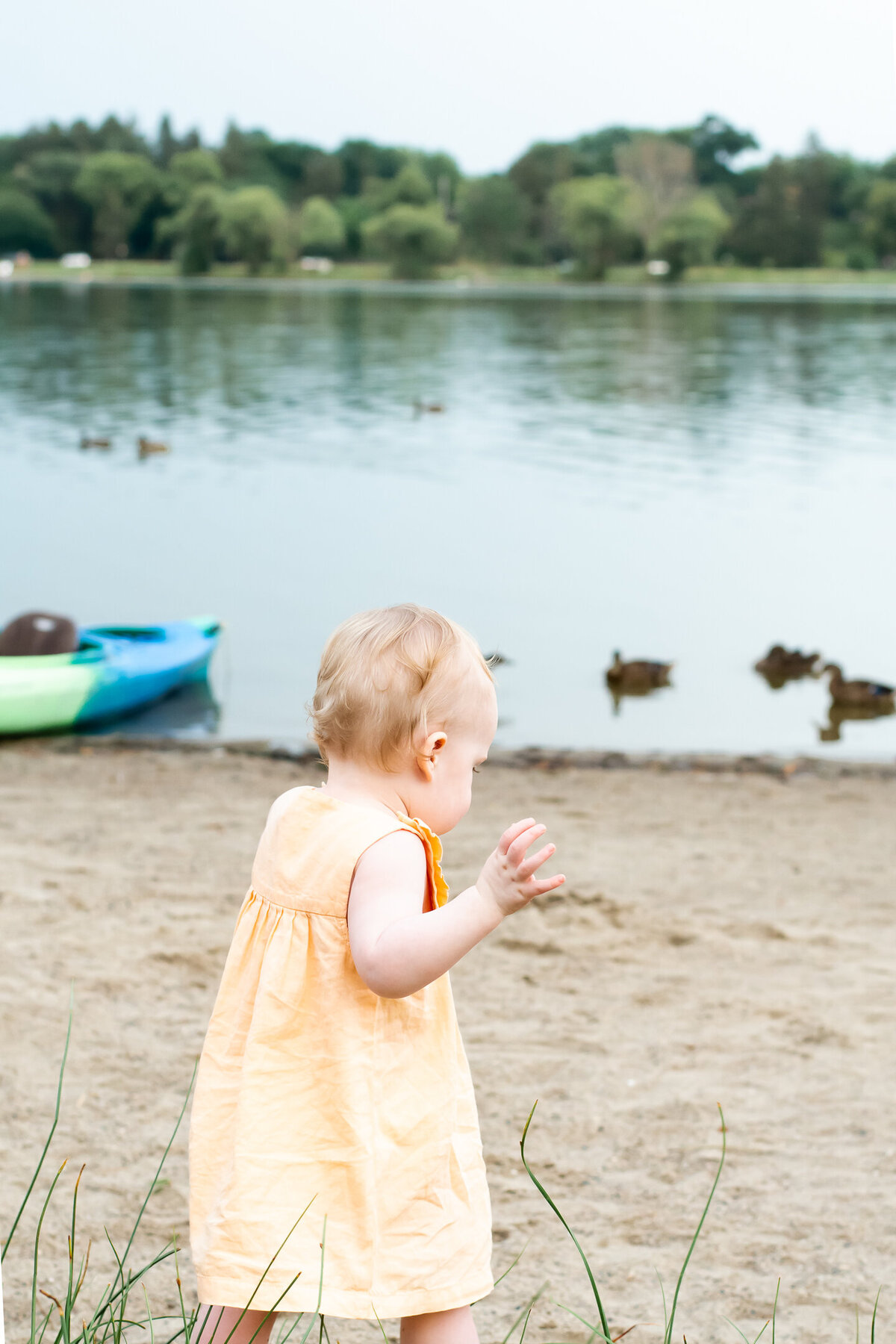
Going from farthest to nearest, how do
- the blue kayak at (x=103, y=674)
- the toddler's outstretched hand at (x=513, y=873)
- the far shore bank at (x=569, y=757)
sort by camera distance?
the blue kayak at (x=103, y=674) → the far shore bank at (x=569, y=757) → the toddler's outstretched hand at (x=513, y=873)

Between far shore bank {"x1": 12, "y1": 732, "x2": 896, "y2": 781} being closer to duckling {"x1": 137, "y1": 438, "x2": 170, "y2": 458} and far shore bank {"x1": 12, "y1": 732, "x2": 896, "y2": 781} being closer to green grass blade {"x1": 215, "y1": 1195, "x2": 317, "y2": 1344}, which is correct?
green grass blade {"x1": 215, "y1": 1195, "x2": 317, "y2": 1344}

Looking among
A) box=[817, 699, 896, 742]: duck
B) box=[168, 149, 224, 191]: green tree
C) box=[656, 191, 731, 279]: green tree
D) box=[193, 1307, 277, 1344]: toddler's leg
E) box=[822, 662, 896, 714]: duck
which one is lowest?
box=[817, 699, 896, 742]: duck

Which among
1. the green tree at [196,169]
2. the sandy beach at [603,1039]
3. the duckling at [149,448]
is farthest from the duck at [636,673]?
the green tree at [196,169]

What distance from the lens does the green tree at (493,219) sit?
105 meters

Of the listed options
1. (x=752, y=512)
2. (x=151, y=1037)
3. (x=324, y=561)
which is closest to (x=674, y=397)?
(x=752, y=512)

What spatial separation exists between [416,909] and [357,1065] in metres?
0.23

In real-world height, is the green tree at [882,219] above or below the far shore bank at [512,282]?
above

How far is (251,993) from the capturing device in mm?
1855

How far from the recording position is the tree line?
9544 cm

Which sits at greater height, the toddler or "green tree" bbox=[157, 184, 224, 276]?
"green tree" bbox=[157, 184, 224, 276]

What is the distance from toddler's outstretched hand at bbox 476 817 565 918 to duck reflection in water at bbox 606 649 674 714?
29.2 ft

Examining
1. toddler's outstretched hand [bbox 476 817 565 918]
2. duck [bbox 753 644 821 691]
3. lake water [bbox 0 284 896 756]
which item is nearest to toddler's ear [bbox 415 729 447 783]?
toddler's outstretched hand [bbox 476 817 565 918]

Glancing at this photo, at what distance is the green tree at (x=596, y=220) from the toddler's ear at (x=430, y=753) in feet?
335

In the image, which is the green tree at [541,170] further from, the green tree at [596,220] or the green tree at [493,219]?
the green tree at [596,220]
